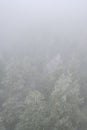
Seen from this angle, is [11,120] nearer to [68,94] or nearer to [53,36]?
[68,94]

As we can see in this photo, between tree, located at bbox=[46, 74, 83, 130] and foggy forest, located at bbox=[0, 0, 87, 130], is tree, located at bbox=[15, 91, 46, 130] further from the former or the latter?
tree, located at bbox=[46, 74, 83, 130]

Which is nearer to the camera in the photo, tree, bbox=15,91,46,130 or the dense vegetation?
tree, bbox=15,91,46,130

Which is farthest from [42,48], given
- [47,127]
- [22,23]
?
[47,127]

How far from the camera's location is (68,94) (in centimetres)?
2409

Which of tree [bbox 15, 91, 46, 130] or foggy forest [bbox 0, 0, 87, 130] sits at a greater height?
foggy forest [bbox 0, 0, 87, 130]

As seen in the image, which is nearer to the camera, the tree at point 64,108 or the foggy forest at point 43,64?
the tree at point 64,108

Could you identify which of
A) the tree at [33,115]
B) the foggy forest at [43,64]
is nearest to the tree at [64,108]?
the foggy forest at [43,64]

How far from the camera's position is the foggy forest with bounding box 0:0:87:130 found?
A: 2398 cm

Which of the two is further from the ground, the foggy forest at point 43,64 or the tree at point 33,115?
the foggy forest at point 43,64

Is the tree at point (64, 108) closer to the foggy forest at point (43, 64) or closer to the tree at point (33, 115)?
the foggy forest at point (43, 64)

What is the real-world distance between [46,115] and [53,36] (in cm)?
2828

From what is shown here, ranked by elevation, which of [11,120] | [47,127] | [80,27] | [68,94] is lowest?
[47,127]

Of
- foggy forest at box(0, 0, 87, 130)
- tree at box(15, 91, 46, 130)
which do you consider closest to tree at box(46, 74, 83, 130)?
foggy forest at box(0, 0, 87, 130)

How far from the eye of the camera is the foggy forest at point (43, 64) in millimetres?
23984
